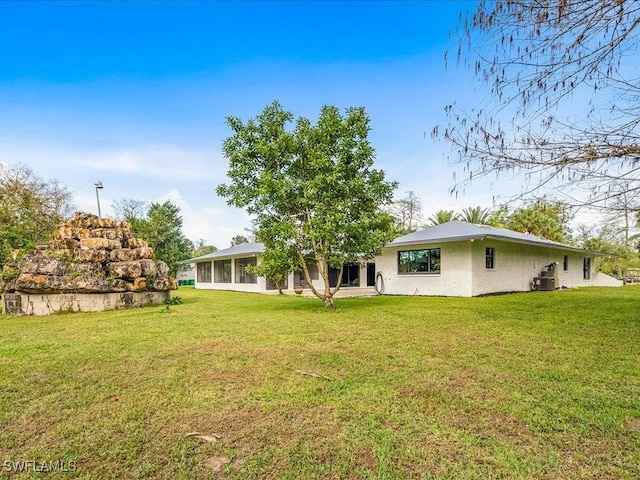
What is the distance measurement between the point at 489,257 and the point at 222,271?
54.4 feet

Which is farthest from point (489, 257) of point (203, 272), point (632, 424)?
point (203, 272)

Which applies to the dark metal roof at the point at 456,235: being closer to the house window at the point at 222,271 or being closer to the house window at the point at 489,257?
the house window at the point at 489,257

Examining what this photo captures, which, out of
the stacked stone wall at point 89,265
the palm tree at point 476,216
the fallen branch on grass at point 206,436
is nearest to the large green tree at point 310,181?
the stacked stone wall at point 89,265

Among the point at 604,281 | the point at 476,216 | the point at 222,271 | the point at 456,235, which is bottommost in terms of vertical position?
the point at 604,281

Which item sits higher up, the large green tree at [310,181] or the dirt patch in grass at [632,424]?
the large green tree at [310,181]

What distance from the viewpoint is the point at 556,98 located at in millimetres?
3543

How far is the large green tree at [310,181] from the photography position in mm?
9781

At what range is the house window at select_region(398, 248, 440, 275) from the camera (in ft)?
52.0

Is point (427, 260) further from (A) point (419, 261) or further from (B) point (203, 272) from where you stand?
(B) point (203, 272)

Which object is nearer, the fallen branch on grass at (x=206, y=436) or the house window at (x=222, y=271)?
the fallen branch on grass at (x=206, y=436)

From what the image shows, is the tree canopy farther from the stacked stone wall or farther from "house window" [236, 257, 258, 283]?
"house window" [236, 257, 258, 283]

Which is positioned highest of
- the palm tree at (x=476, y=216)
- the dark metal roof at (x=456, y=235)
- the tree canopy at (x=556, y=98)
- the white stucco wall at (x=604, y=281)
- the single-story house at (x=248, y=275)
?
the palm tree at (x=476, y=216)

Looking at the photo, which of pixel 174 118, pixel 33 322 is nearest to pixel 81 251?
pixel 33 322

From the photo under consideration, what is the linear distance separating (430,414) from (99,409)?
2904 millimetres
